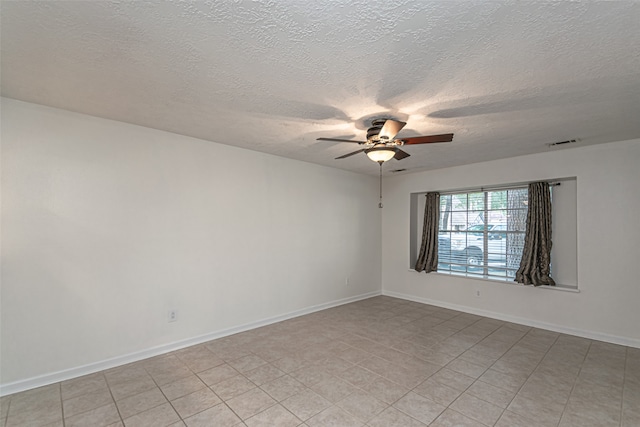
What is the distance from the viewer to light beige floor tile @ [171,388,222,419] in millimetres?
2324

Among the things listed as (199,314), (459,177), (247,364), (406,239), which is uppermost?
(459,177)

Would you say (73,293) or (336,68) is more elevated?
(336,68)

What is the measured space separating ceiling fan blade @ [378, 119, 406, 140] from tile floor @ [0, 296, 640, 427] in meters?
2.30

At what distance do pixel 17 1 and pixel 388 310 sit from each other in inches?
209

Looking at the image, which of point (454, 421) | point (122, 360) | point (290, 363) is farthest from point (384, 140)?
point (122, 360)

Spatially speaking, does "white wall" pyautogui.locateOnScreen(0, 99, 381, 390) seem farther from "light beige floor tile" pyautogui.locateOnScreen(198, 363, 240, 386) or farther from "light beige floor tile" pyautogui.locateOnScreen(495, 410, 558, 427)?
"light beige floor tile" pyautogui.locateOnScreen(495, 410, 558, 427)

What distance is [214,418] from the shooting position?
88.2 inches

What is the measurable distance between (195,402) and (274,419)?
71 centimetres

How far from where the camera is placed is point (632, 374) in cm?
297

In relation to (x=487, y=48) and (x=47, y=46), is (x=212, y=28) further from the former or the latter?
(x=487, y=48)

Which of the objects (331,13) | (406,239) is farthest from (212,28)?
(406,239)

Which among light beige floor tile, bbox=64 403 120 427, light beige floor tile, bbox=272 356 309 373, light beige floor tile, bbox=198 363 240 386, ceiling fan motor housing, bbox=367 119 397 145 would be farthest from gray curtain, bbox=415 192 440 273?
light beige floor tile, bbox=64 403 120 427

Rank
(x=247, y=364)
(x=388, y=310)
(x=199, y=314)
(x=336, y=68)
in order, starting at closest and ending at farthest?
(x=336, y=68), (x=247, y=364), (x=199, y=314), (x=388, y=310)

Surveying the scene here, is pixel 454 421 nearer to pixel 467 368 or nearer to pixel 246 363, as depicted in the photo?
pixel 467 368
